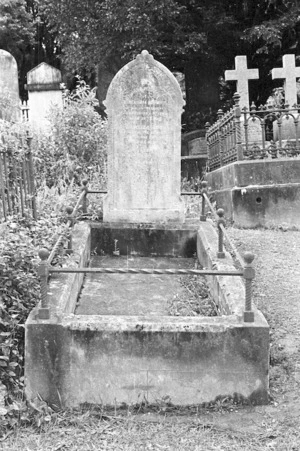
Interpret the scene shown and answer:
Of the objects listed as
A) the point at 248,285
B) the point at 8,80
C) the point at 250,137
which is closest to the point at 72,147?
the point at 250,137

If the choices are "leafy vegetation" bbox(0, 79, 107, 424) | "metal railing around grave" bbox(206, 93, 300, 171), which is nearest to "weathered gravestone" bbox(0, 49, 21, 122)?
"leafy vegetation" bbox(0, 79, 107, 424)

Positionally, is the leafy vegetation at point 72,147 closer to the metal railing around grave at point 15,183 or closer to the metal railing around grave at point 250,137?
the metal railing around grave at point 250,137

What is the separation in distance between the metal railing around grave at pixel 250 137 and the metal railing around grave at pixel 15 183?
380 centimetres

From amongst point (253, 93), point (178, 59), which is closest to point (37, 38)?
point (178, 59)

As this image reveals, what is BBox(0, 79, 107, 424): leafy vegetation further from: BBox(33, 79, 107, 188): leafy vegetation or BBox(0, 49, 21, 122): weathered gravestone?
BBox(0, 49, 21, 122): weathered gravestone

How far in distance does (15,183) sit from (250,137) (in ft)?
21.1

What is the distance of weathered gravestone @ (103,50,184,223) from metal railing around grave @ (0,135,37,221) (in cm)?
124

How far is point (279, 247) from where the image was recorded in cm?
648

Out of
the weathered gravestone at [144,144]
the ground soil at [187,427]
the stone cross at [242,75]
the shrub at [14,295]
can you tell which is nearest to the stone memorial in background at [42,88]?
the stone cross at [242,75]

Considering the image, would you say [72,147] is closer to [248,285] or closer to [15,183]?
[15,183]

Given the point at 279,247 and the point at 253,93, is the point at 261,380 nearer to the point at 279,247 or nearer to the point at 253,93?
the point at 279,247

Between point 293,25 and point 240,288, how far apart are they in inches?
541

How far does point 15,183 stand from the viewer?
489 cm

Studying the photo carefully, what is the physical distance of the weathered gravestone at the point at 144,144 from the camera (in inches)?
239
